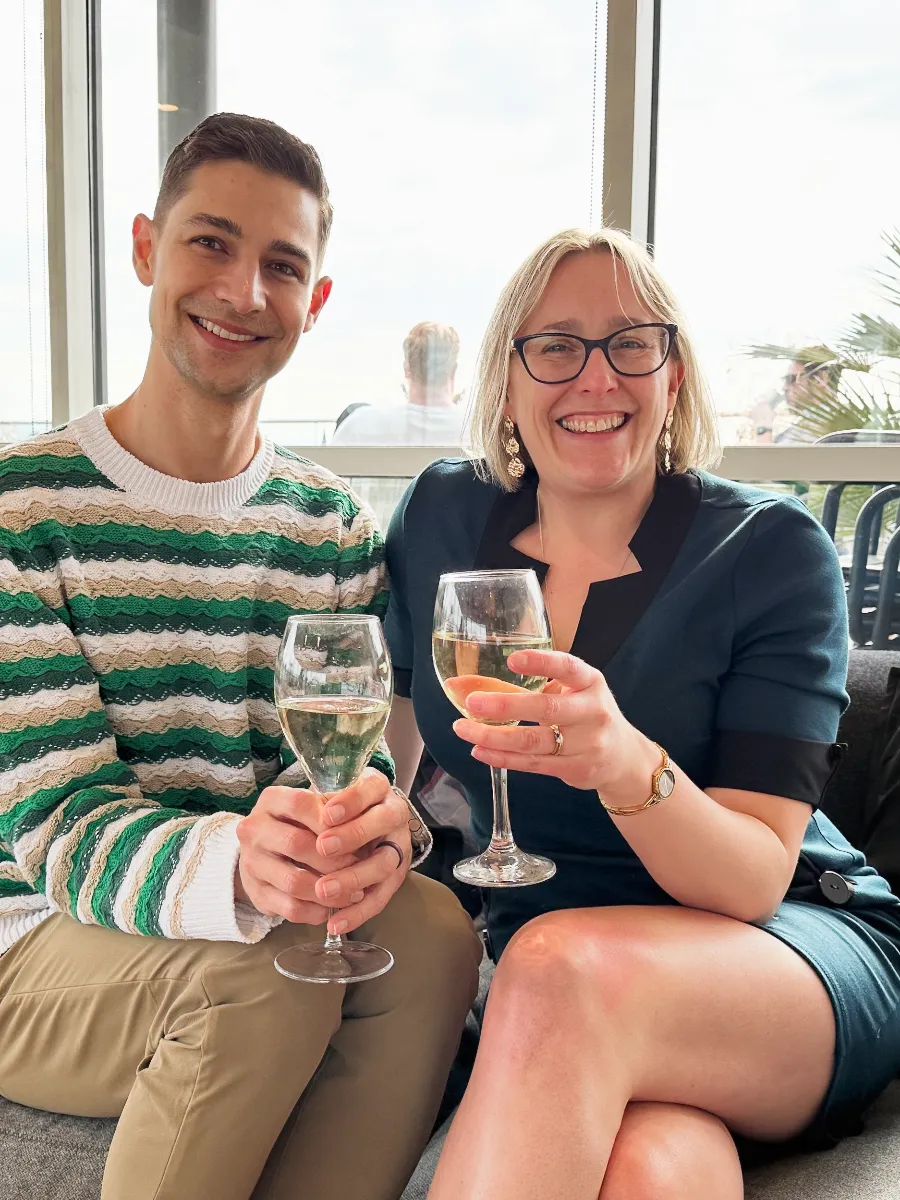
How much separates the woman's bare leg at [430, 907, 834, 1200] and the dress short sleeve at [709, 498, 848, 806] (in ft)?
0.67

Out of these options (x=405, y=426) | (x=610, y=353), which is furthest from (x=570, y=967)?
(x=405, y=426)

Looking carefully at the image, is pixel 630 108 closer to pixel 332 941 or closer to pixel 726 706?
pixel 726 706

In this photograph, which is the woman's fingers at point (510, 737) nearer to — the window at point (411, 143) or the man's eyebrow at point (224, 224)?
the man's eyebrow at point (224, 224)

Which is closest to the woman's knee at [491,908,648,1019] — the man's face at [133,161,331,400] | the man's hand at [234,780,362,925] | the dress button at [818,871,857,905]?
the man's hand at [234,780,362,925]

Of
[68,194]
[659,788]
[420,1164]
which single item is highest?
[68,194]

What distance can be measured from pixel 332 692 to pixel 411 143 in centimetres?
225

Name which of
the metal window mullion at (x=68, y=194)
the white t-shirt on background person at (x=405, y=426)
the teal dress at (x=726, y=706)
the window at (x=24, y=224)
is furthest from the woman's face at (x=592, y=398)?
the window at (x=24, y=224)

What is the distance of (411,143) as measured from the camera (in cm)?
287

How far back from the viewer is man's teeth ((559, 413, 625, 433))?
1543 millimetres

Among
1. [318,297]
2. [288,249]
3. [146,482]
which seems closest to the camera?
[146,482]

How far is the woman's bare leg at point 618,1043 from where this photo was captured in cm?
101

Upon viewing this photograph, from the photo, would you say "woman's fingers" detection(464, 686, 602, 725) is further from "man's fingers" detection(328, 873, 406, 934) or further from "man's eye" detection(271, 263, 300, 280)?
"man's eye" detection(271, 263, 300, 280)

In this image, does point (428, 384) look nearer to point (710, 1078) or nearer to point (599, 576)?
point (599, 576)

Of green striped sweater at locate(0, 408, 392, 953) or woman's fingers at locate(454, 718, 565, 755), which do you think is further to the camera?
green striped sweater at locate(0, 408, 392, 953)
